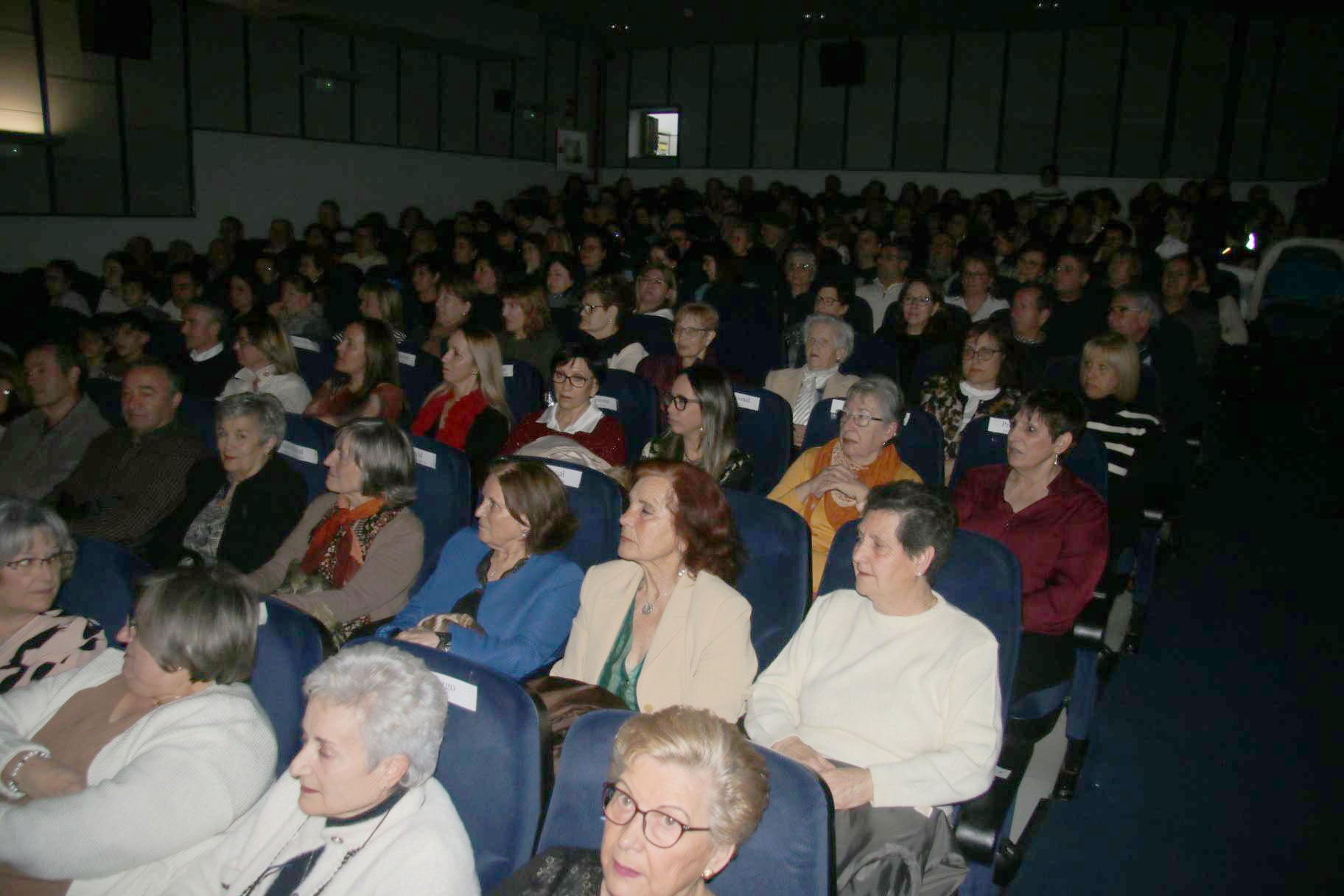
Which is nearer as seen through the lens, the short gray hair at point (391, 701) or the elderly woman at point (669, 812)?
the elderly woman at point (669, 812)

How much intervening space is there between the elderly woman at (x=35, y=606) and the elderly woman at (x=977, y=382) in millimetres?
3222

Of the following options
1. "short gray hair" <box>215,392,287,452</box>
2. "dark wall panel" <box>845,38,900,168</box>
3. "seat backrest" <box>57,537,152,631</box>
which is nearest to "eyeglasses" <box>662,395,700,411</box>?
"short gray hair" <box>215,392,287,452</box>

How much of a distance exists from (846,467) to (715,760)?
1.99m

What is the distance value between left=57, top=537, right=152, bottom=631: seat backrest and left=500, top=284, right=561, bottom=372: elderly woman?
9.40ft

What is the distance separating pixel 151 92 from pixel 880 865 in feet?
36.6

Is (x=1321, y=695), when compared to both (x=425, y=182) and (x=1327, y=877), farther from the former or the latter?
(x=425, y=182)

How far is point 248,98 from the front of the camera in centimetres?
1081

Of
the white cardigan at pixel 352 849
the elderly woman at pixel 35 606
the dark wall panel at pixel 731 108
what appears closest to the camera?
the white cardigan at pixel 352 849

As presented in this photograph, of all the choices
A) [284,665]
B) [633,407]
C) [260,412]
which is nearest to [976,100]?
[633,407]

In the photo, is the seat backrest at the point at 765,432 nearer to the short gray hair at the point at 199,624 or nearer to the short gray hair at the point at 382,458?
the short gray hair at the point at 382,458

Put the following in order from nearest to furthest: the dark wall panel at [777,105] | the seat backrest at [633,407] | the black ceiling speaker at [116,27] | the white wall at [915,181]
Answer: the seat backrest at [633,407], the black ceiling speaker at [116,27], the white wall at [915,181], the dark wall panel at [777,105]

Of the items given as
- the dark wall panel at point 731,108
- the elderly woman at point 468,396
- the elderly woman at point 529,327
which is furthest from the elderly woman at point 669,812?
the dark wall panel at point 731,108

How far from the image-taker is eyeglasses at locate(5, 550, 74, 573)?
2230 millimetres

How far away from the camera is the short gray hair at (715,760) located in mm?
1409
